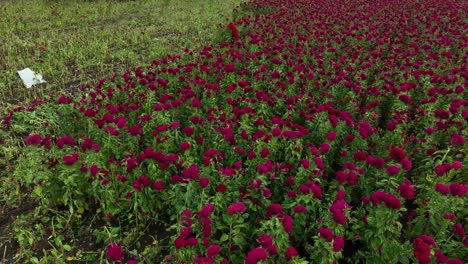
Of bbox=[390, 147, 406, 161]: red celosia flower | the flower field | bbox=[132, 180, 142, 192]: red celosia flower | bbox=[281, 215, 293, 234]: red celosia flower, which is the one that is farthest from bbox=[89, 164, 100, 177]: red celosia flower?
bbox=[390, 147, 406, 161]: red celosia flower

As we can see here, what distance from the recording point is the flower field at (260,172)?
264cm

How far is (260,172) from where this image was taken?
297 centimetres

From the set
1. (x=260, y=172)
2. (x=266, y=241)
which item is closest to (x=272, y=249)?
(x=266, y=241)

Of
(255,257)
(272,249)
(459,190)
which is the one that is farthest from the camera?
(459,190)

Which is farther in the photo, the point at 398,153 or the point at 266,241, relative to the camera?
the point at 398,153

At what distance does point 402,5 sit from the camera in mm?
12672

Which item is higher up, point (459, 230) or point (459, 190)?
point (459, 190)

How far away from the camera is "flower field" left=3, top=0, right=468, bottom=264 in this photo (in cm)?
264

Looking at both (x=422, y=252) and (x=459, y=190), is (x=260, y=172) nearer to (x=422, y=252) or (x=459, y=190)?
(x=422, y=252)

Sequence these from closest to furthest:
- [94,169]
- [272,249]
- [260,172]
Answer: [272,249] < [260,172] < [94,169]

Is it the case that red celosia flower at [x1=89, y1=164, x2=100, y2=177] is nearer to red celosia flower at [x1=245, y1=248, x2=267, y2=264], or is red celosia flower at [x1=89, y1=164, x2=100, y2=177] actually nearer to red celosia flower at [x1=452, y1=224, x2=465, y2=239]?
red celosia flower at [x1=245, y1=248, x2=267, y2=264]

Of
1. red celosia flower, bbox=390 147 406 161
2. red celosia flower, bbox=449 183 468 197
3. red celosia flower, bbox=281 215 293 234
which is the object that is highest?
red celosia flower, bbox=390 147 406 161

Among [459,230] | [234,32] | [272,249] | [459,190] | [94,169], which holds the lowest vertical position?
[459,230]

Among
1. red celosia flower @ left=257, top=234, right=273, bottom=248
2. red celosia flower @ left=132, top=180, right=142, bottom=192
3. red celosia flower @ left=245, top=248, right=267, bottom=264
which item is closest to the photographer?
red celosia flower @ left=245, top=248, right=267, bottom=264
